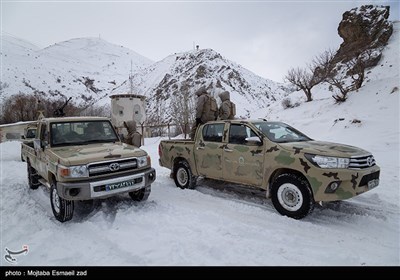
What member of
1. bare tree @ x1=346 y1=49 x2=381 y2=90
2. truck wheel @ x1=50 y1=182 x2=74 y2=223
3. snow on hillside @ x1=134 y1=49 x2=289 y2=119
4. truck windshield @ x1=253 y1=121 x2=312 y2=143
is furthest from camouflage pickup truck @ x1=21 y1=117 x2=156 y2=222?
snow on hillside @ x1=134 y1=49 x2=289 y2=119

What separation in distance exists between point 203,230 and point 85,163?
7.67 feet

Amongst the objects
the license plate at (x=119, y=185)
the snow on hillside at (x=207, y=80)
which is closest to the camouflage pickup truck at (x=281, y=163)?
the license plate at (x=119, y=185)

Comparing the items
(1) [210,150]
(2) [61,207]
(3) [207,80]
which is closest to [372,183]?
(1) [210,150]

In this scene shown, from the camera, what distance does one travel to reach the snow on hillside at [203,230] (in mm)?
3578

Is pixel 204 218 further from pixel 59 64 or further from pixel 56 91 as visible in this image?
pixel 59 64

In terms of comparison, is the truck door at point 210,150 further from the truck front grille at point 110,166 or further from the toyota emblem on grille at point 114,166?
the toyota emblem on grille at point 114,166

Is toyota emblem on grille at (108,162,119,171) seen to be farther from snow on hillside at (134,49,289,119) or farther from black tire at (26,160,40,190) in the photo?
snow on hillside at (134,49,289,119)

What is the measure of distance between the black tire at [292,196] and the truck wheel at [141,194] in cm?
256

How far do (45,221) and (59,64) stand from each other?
3773 inches

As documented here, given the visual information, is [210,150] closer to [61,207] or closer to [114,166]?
[114,166]

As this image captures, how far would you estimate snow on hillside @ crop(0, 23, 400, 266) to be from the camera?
358 centimetres

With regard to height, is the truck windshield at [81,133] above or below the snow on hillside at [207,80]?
below

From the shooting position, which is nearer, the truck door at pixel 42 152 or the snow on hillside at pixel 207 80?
the truck door at pixel 42 152

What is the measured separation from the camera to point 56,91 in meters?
64.1
